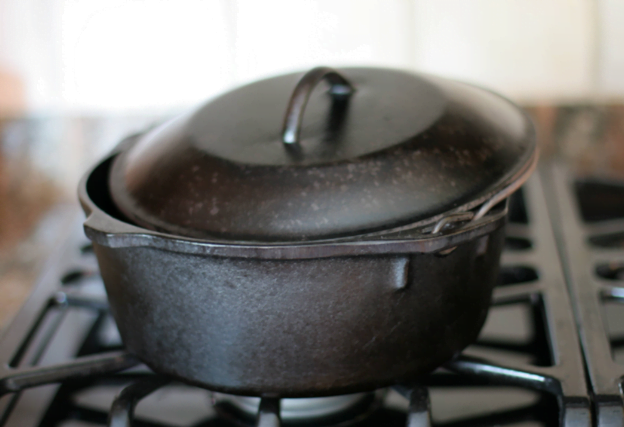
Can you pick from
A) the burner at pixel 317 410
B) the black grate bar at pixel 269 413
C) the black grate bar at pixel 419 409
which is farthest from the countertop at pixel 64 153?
the black grate bar at pixel 419 409

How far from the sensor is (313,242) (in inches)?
21.7

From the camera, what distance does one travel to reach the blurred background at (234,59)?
1.27 meters

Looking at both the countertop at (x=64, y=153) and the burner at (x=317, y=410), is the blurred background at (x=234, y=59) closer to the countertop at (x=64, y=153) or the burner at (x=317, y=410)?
the countertop at (x=64, y=153)

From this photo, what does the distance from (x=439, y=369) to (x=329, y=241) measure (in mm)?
342

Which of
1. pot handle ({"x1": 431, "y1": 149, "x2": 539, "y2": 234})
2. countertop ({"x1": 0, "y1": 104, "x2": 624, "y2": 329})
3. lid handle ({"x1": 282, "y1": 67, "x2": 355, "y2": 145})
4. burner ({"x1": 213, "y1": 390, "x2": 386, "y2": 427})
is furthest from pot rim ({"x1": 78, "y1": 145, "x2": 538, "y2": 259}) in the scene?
countertop ({"x1": 0, "y1": 104, "x2": 624, "y2": 329})

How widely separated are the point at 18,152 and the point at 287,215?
3.23 ft

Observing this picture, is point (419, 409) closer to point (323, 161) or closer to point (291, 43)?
point (323, 161)

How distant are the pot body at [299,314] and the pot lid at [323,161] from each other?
4 cm

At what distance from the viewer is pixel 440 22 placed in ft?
4.18

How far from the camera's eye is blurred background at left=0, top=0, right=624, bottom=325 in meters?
1.27

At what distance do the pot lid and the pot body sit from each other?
0.04 meters

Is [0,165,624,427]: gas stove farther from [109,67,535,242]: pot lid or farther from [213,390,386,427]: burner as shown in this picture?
[109,67,535,242]: pot lid

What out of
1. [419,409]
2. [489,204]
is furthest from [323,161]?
[419,409]

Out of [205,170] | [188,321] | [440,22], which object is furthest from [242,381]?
[440,22]
